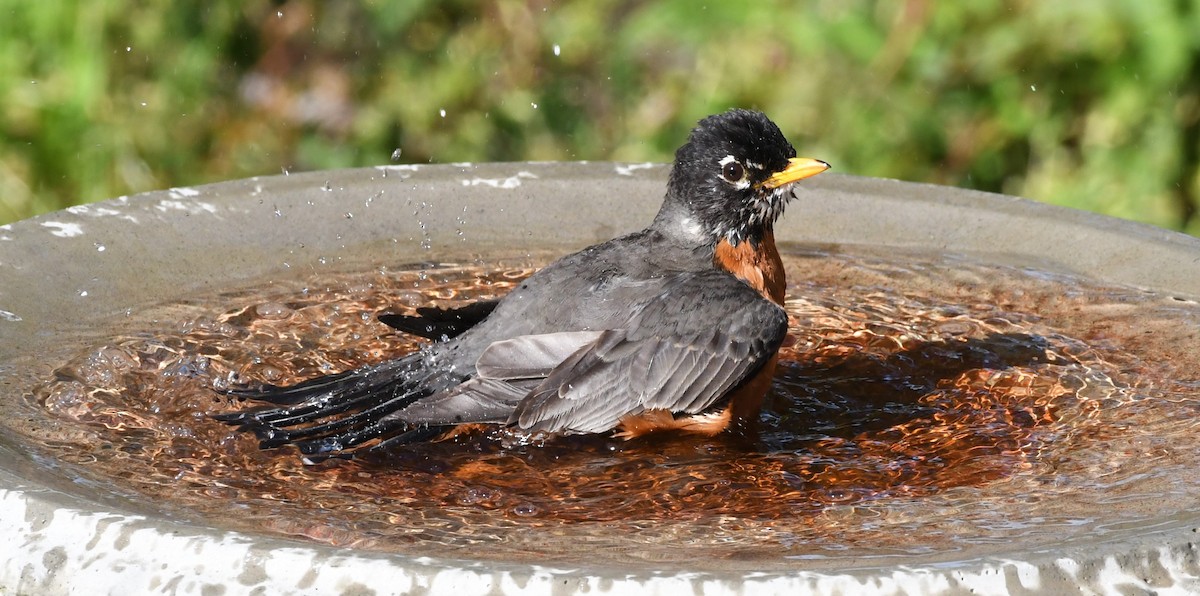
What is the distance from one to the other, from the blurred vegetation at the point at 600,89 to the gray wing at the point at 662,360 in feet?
11.0

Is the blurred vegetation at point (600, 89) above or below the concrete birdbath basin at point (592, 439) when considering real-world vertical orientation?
above

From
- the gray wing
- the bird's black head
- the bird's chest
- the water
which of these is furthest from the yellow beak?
the water

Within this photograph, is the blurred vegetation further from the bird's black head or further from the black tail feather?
the black tail feather

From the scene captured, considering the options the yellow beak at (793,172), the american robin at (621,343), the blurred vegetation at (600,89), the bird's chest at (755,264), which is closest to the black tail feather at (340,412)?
the american robin at (621,343)

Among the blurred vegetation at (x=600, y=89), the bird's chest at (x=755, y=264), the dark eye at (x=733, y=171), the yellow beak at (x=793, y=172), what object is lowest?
the bird's chest at (x=755, y=264)

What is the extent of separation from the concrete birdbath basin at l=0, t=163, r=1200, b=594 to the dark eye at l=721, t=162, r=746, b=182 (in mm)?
518

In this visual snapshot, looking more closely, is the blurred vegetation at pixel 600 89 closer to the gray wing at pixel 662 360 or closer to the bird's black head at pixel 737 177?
the bird's black head at pixel 737 177

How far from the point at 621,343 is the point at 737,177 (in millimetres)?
582

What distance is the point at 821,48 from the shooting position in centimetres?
624

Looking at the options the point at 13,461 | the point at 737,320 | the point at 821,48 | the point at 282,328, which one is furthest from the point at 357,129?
the point at 13,461

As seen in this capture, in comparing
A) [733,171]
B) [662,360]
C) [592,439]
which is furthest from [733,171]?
[592,439]

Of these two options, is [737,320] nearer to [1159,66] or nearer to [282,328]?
[282,328]

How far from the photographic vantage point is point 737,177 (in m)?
3.34

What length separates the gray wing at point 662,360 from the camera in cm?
288
